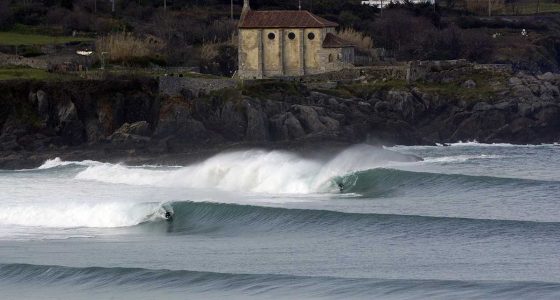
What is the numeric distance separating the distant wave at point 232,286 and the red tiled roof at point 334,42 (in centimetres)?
4016

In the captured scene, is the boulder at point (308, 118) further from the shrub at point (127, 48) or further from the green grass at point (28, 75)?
the shrub at point (127, 48)

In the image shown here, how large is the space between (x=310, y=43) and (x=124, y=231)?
110 ft

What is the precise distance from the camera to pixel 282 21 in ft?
244

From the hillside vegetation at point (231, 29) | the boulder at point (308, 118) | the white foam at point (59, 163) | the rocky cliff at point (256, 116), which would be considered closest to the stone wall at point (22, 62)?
the hillside vegetation at point (231, 29)

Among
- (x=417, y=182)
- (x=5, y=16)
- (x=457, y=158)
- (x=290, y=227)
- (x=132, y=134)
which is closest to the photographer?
(x=290, y=227)

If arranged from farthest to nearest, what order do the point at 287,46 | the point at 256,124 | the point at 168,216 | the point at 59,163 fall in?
the point at 287,46 → the point at 256,124 → the point at 59,163 → the point at 168,216

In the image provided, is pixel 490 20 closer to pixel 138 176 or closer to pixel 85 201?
pixel 138 176

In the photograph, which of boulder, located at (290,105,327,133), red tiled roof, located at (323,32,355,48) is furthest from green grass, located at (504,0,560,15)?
boulder, located at (290,105,327,133)

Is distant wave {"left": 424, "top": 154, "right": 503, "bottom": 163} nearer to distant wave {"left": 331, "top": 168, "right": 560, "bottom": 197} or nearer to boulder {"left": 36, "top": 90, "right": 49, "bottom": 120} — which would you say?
distant wave {"left": 331, "top": 168, "right": 560, "bottom": 197}

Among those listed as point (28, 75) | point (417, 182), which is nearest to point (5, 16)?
point (28, 75)

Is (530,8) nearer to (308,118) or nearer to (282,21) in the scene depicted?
(282,21)

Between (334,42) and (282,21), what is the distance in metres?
2.67

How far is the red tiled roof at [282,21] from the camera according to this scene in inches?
2923

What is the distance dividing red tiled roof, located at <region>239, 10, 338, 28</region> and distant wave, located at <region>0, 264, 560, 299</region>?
4051 cm
